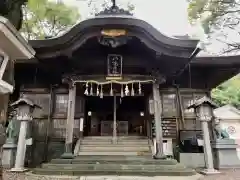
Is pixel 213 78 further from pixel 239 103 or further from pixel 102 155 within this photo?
pixel 239 103

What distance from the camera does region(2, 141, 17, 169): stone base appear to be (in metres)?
7.77

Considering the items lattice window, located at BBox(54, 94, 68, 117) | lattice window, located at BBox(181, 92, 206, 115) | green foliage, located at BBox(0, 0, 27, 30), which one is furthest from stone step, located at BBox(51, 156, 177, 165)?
green foliage, located at BBox(0, 0, 27, 30)

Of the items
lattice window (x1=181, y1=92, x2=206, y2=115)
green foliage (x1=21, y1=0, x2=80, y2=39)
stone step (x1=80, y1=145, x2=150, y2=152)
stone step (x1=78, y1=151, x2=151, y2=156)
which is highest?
green foliage (x1=21, y1=0, x2=80, y2=39)

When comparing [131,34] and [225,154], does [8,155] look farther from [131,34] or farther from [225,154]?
[225,154]

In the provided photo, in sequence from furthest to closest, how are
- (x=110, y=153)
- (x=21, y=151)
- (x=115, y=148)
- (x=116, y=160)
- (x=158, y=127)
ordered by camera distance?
(x=115, y=148) → (x=110, y=153) → (x=158, y=127) → (x=21, y=151) → (x=116, y=160)

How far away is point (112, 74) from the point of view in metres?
8.15

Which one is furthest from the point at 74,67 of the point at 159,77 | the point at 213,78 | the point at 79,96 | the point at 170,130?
the point at 213,78

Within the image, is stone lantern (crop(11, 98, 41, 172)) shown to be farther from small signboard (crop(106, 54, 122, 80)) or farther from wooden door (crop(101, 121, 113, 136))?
wooden door (crop(101, 121, 113, 136))

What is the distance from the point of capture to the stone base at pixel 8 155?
7.77 meters

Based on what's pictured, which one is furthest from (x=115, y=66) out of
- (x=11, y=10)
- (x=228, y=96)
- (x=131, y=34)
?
(x=228, y=96)

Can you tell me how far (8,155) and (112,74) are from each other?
192 inches

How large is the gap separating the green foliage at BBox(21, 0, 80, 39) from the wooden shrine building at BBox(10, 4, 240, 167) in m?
7.97

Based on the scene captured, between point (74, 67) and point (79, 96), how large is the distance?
2099 millimetres

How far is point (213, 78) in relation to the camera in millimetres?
10078
